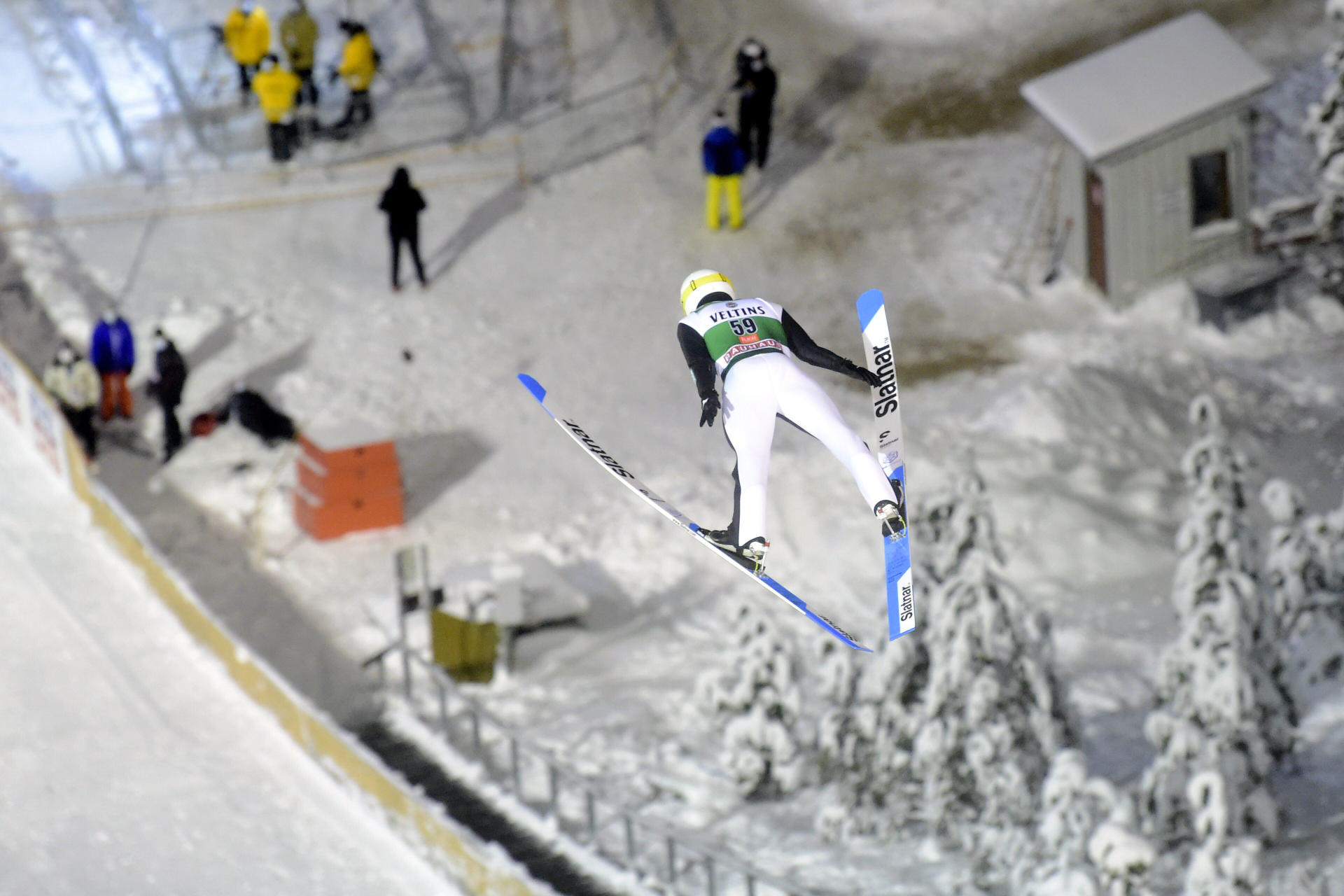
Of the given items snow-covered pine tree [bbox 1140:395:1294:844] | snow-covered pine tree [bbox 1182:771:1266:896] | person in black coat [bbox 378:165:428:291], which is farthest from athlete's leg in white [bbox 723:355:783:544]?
Answer: person in black coat [bbox 378:165:428:291]

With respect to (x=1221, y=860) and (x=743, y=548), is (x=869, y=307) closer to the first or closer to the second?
(x=743, y=548)

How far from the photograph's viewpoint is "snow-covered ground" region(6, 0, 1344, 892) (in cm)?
1925

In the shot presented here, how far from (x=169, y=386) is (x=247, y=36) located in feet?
25.2

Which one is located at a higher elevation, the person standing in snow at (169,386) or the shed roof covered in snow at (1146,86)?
the shed roof covered in snow at (1146,86)

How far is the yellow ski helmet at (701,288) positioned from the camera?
7992 millimetres

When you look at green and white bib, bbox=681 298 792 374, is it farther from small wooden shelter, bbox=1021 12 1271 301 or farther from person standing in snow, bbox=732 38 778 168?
person standing in snow, bbox=732 38 778 168

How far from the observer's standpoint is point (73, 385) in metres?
21.1

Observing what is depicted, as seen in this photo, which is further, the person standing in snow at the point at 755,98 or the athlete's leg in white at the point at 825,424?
the person standing in snow at the point at 755,98

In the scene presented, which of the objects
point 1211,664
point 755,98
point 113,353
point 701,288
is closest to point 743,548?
point 701,288

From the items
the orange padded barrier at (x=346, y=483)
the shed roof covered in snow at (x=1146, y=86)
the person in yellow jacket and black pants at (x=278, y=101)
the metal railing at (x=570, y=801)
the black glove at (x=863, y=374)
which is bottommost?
the metal railing at (x=570, y=801)

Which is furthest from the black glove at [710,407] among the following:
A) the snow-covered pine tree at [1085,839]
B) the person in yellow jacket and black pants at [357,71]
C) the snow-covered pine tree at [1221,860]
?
the person in yellow jacket and black pants at [357,71]

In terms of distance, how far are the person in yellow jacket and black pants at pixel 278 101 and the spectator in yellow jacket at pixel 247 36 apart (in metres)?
0.19

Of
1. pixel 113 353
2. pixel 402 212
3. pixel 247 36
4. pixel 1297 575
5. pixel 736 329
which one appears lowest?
pixel 1297 575

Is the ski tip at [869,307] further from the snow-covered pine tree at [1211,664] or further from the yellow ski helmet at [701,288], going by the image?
the snow-covered pine tree at [1211,664]
